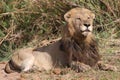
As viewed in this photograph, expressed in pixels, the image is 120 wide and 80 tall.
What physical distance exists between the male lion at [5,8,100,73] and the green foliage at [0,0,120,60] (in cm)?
189

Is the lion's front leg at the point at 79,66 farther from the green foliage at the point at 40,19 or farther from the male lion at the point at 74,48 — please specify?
the green foliage at the point at 40,19

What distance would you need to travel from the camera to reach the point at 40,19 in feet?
27.9

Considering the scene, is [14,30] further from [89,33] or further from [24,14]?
[89,33]

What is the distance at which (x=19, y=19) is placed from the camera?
869 centimetres

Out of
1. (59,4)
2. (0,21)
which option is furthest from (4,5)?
(59,4)

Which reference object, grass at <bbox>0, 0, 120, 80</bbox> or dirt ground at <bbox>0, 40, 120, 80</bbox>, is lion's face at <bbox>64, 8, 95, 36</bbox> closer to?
dirt ground at <bbox>0, 40, 120, 80</bbox>

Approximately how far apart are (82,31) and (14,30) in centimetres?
337

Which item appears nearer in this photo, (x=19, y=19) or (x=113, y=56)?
(x=113, y=56)

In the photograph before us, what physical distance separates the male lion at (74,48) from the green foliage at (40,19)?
1.89 meters

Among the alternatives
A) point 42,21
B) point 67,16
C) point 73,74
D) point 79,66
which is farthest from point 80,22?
point 42,21

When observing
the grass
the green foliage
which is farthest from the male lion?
the green foliage

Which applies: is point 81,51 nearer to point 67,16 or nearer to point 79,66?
point 79,66

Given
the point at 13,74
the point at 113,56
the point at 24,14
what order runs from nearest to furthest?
the point at 13,74
the point at 113,56
the point at 24,14

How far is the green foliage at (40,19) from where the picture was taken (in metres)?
8.00
